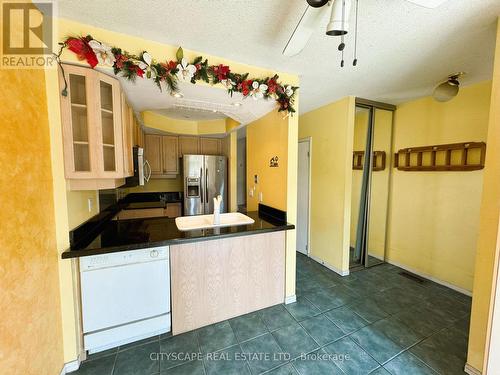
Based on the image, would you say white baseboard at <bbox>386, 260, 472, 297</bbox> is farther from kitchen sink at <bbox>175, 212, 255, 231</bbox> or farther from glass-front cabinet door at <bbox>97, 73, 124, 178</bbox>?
glass-front cabinet door at <bbox>97, 73, 124, 178</bbox>

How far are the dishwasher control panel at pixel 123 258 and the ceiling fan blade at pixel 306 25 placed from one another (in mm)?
1784

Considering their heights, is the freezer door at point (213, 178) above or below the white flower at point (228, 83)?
below

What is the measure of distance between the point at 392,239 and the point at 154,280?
3.48 metres

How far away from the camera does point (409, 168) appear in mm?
2971

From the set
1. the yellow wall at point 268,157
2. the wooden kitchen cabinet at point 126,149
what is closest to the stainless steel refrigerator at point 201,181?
the yellow wall at point 268,157

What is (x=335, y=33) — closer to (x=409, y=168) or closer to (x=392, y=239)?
(x=409, y=168)

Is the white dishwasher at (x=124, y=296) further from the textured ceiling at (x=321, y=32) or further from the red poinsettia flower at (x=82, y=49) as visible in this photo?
the textured ceiling at (x=321, y=32)

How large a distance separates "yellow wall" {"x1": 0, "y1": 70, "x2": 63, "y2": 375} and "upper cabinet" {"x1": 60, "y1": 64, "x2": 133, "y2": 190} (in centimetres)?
12

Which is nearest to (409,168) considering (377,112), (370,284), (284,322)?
(377,112)

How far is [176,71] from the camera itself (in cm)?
170

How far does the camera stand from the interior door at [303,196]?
A: 3.59 meters

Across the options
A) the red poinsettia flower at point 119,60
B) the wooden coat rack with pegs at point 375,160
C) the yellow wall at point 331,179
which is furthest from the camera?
the wooden coat rack with pegs at point 375,160

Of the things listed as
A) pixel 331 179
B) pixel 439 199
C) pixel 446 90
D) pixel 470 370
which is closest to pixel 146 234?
pixel 331 179

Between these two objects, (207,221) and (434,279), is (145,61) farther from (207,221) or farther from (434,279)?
(434,279)
